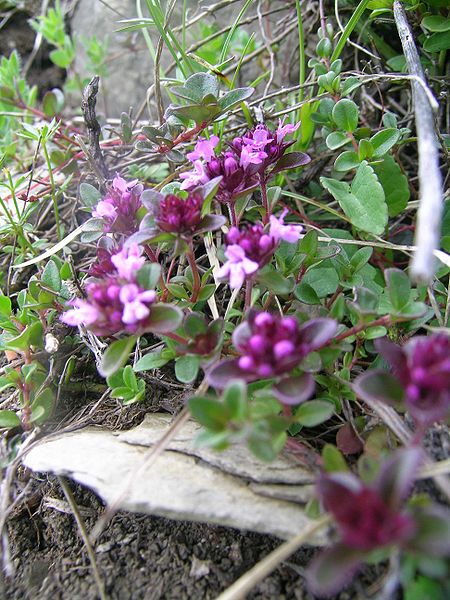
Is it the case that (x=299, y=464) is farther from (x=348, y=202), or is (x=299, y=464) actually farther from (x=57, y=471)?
(x=348, y=202)

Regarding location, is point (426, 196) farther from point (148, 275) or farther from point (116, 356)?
point (116, 356)

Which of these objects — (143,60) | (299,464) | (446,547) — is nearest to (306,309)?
(299,464)

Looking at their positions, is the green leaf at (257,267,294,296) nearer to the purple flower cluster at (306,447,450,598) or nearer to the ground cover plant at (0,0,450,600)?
the ground cover plant at (0,0,450,600)

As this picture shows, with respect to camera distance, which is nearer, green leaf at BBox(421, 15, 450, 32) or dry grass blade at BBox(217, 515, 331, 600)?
dry grass blade at BBox(217, 515, 331, 600)

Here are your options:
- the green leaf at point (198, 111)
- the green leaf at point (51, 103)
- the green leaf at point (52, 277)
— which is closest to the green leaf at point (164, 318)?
the green leaf at point (52, 277)

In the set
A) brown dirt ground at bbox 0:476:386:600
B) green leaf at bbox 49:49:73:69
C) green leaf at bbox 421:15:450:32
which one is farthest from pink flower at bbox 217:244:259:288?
green leaf at bbox 49:49:73:69

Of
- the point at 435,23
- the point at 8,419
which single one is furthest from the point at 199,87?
the point at 8,419
